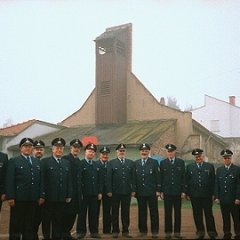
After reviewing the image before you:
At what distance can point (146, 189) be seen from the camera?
567 centimetres

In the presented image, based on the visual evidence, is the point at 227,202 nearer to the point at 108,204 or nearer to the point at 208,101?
the point at 108,204

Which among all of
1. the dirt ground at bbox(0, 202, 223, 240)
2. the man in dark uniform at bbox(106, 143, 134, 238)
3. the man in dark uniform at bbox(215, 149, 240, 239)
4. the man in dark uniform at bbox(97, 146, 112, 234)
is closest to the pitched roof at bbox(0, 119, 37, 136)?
the dirt ground at bbox(0, 202, 223, 240)

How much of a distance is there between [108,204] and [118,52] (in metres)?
4.00

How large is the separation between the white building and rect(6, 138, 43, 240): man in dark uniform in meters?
3.94

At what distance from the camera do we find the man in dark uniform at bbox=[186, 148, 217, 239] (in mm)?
5570

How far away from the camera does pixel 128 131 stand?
845cm

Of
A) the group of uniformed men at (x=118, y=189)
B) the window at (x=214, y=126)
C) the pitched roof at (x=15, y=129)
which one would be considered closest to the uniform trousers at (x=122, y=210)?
the group of uniformed men at (x=118, y=189)

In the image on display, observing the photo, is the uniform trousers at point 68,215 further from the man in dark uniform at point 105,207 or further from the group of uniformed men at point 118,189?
the man in dark uniform at point 105,207

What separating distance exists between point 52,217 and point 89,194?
74 cm

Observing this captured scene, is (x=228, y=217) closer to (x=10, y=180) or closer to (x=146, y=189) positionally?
(x=146, y=189)

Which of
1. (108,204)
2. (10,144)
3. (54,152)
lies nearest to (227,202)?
(108,204)

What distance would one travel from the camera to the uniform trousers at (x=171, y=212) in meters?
5.62

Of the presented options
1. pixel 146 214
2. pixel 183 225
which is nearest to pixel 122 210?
pixel 146 214

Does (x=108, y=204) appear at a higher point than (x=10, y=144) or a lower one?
lower
